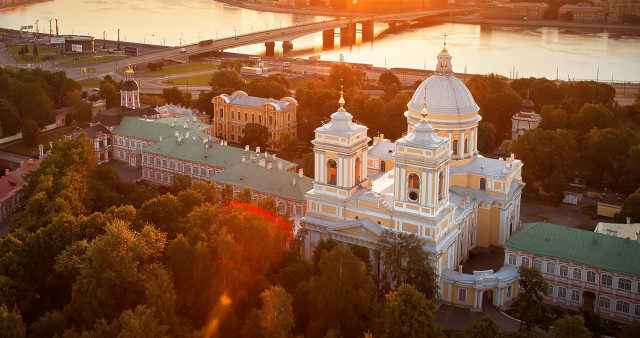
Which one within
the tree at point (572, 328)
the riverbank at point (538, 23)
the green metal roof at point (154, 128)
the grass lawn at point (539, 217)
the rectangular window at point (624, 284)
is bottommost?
the grass lawn at point (539, 217)

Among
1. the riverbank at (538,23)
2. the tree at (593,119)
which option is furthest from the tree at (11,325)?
the riverbank at (538,23)

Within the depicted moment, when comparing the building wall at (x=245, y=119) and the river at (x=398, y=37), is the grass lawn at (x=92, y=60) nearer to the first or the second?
the river at (x=398, y=37)

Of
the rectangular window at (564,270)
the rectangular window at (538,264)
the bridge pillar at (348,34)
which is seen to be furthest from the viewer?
the bridge pillar at (348,34)

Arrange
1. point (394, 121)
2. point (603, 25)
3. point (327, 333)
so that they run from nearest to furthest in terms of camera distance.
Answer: point (327, 333) < point (394, 121) < point (603, 25)

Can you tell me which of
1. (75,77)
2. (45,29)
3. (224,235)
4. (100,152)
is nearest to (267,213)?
(224,235)

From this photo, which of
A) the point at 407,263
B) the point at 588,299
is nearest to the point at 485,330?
the point at 407,263

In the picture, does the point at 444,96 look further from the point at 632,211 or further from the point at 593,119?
the point at 593,119

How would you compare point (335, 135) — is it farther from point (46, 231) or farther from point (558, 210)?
point (558, 210)
